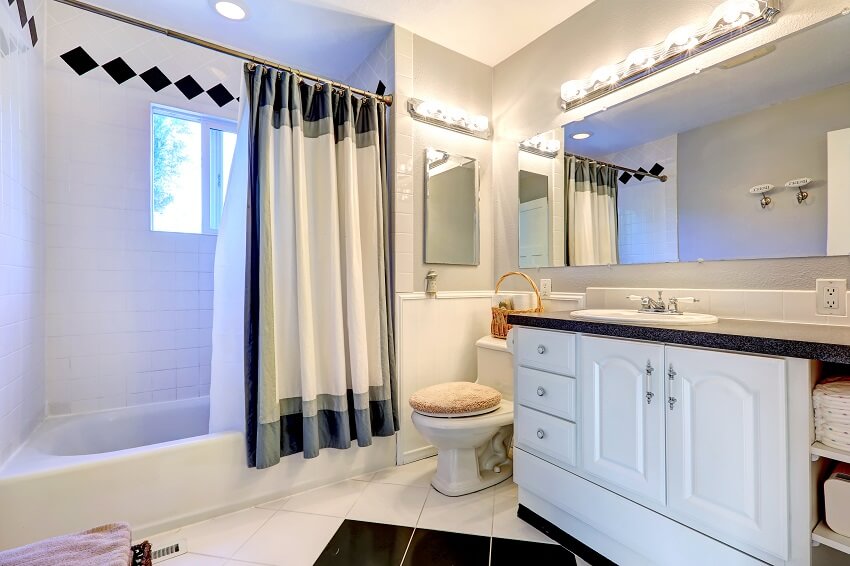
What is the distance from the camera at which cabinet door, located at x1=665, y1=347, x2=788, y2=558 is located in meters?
0.97

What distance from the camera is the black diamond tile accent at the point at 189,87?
2387 millimetres

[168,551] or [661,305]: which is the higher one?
[661,305]

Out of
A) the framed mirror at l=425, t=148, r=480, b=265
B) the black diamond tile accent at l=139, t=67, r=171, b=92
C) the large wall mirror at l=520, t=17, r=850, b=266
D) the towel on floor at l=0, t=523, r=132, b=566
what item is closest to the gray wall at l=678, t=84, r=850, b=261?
the large wall mirror at l=520, t=17, r=850, b=266

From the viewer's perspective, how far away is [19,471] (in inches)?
54.1

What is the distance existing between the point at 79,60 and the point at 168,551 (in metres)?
2.53

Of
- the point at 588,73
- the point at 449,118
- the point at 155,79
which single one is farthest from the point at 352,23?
the point at 588,73

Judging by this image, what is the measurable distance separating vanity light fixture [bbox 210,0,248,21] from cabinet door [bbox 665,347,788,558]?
2.58 m

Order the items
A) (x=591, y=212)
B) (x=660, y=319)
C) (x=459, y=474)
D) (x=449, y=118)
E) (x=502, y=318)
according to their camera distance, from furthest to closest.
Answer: (x=449, y=118) → (x=502, y=318) → (x=591, y=212) → (x=459, y=474) → (x=660, y=319)

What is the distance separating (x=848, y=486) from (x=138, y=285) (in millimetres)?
3068

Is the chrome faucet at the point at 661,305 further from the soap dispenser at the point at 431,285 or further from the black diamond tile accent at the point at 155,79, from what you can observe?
the black diamond tile accent at the point at 155,79

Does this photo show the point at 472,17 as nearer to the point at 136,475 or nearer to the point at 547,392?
the point at 547,392

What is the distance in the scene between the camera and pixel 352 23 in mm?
2182

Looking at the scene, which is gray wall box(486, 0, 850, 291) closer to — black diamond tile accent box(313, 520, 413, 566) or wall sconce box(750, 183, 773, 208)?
wall sconce box(750, 183, 773, 208)

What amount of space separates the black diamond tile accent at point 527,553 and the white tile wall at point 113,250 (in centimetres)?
202
